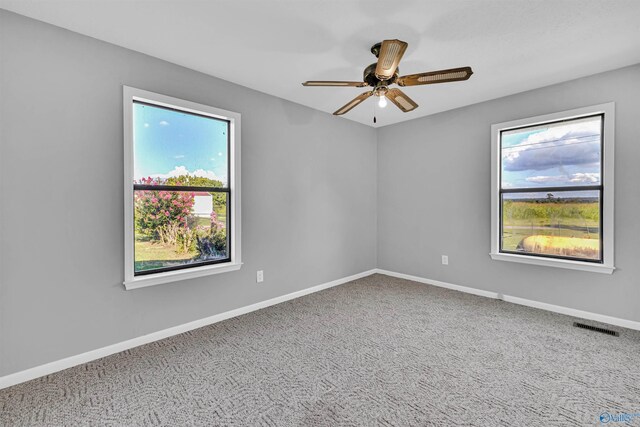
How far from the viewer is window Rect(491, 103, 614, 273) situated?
2.97 metres

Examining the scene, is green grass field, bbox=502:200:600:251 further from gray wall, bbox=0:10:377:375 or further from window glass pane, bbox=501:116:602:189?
gray wall, bbox=0:10:377:375

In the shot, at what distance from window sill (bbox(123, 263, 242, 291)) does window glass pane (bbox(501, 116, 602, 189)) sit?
3496 millimetres

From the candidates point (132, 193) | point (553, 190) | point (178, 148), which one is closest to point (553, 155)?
point (553, 190)

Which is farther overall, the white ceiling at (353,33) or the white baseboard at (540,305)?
the white baseboard at (540,305)

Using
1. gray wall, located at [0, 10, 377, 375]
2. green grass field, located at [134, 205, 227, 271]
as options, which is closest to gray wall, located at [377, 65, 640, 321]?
gray wall, located at [0, 10, 377, 375]

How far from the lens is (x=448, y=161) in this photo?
4.11 m

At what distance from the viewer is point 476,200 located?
12.7 ft

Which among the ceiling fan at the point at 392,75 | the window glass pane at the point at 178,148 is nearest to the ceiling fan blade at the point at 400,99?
the ceiling fan at the point at 392,75

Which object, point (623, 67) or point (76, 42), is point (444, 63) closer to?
point (623, 67)

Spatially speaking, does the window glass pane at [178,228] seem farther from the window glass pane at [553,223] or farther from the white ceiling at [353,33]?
the window glass pane at [553,223]

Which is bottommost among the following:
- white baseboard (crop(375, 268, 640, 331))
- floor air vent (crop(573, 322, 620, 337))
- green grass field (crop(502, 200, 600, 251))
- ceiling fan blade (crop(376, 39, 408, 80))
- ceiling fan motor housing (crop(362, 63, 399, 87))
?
floor air vent (crop(573, 322, 620, 337))

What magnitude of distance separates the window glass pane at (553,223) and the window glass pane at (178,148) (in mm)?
3497

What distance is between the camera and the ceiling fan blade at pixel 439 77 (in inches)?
78.1

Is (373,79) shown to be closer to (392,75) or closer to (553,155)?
(392,75)
